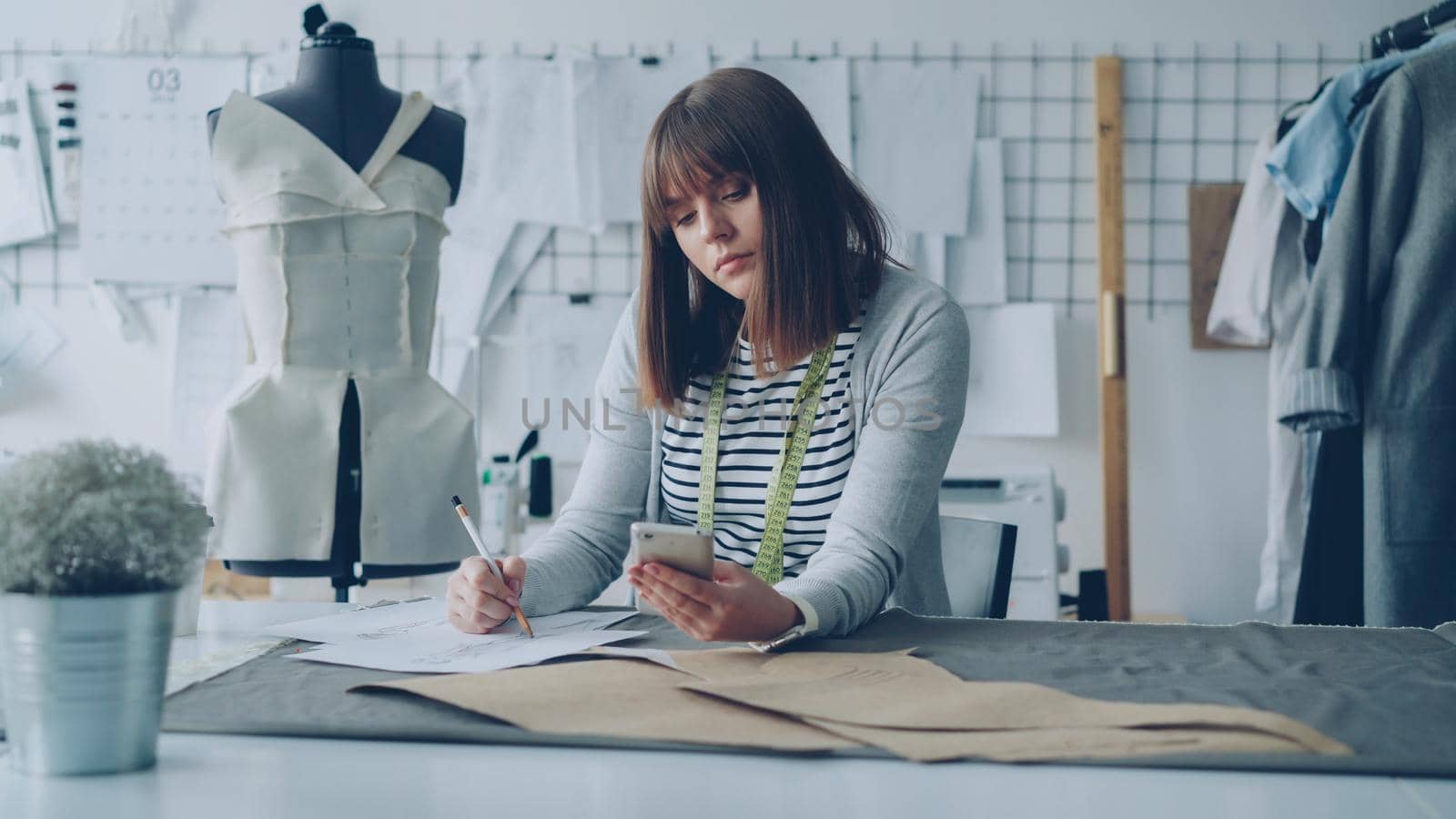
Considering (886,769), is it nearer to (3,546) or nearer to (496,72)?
(3,546)

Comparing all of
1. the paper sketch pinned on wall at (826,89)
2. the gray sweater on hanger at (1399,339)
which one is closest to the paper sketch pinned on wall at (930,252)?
the paper sketch pinned on wall at (826,89)

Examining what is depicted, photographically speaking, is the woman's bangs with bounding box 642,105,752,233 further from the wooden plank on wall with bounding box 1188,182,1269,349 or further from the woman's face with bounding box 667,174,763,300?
the wooden plank on wall with bounding box 1188,182,1269,349

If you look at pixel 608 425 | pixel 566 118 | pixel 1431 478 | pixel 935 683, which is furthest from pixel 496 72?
pixel 935 683

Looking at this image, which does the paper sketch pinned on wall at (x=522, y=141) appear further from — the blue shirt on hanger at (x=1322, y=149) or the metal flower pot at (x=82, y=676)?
the metal flower pot at (x=82, y=676)

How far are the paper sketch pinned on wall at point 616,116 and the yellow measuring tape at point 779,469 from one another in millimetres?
1579

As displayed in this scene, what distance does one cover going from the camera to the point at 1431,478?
1692 mm

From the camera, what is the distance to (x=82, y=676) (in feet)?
1.91

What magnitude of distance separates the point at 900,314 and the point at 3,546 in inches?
35.8

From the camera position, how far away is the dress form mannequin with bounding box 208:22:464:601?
169cm

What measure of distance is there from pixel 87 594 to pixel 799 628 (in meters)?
0.52

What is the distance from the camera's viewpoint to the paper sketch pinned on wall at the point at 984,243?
2789 mm

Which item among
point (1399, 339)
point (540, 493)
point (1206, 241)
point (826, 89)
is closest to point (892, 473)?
point (1399, 339)

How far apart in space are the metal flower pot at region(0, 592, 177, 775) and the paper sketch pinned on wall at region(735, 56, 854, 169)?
237 centimetres

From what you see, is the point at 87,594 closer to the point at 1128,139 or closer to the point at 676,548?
the point at 676,548
